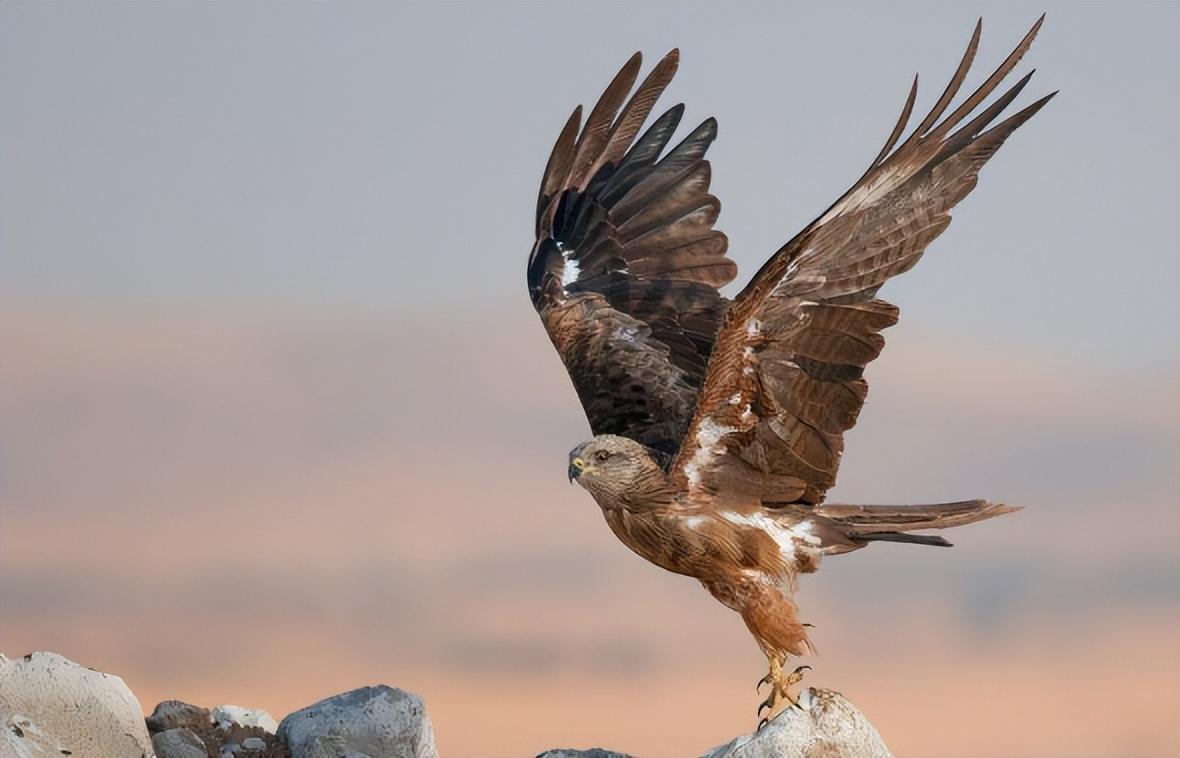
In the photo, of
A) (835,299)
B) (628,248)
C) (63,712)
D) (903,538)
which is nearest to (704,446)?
(835,299)

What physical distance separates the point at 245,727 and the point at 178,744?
60cm

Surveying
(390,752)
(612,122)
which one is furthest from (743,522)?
(612,122)

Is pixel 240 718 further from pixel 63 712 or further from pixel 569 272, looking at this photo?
pixel 569 272

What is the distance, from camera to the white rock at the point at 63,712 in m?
11.0

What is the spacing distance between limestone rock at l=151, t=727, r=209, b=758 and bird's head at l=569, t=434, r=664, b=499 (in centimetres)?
368

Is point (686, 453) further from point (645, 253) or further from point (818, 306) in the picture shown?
point (645, 253)

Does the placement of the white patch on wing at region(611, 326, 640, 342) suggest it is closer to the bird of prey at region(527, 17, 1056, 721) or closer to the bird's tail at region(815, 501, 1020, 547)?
the bird of prey at region(527, 17, 1056, 721)

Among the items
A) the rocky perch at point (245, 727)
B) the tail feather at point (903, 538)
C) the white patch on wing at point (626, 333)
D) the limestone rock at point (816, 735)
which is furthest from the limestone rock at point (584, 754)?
the white patch on wing at point (626, 333)

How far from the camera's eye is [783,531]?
10.5 meters

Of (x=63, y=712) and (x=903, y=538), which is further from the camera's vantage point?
(x=63, y=712)

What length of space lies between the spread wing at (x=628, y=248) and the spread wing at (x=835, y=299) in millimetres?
2040

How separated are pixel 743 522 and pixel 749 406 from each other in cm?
73

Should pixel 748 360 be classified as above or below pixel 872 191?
below

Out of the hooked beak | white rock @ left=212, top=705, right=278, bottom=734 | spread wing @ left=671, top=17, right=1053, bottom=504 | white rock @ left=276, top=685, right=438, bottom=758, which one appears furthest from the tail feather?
white rock @ left=212, top=705, right=278, bottom=734
